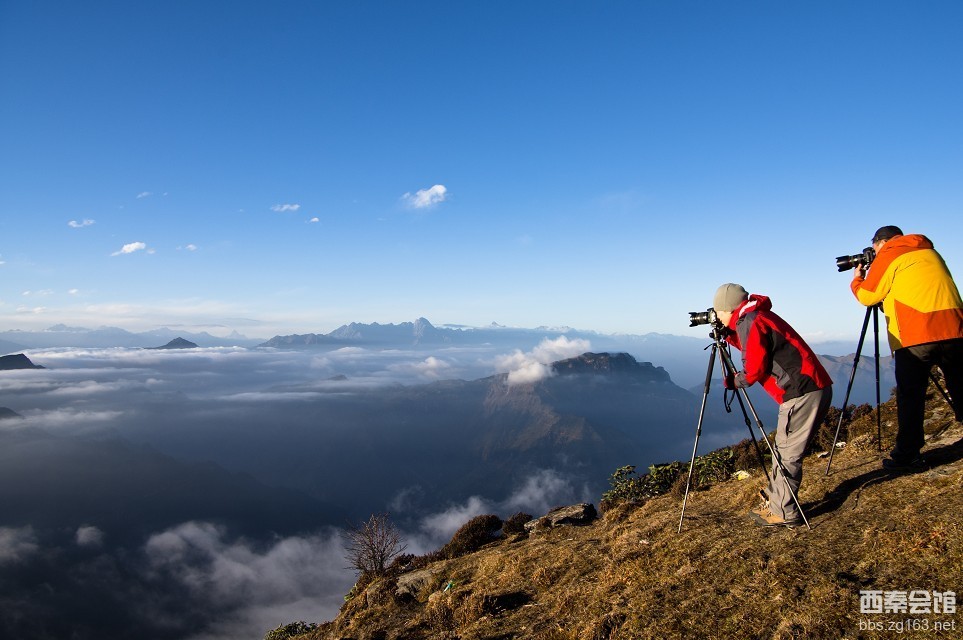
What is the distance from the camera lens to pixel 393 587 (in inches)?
505

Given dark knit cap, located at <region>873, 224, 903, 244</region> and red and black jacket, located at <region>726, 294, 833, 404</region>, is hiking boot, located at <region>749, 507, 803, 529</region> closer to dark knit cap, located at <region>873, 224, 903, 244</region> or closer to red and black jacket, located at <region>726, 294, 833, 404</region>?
red and black jacket, located at <region>726, 294, 833, 404</region>

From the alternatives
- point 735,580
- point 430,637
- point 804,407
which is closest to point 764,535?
point 735,580

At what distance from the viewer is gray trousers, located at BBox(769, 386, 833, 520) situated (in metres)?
6.76

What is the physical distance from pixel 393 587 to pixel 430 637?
5.17 metres

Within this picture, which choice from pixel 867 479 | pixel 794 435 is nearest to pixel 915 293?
pixel 794 435

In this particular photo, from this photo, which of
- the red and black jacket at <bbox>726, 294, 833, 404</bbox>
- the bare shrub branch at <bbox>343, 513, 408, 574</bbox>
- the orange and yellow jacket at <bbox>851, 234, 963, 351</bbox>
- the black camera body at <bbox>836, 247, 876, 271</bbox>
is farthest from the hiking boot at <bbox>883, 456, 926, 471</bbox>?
the bare shrub branch at <bbox>343, 513, 408, 574</bbox>

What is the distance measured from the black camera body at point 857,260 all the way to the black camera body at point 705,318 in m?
3.16

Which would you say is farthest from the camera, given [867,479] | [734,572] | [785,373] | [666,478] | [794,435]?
[666,478]

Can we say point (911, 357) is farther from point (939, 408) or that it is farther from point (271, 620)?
point (271, 620)

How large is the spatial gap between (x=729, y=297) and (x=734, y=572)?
4.09m

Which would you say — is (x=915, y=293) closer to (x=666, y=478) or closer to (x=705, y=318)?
(x=705, y=318)

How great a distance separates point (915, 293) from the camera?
7.07 metres

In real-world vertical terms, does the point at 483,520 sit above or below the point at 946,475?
below
